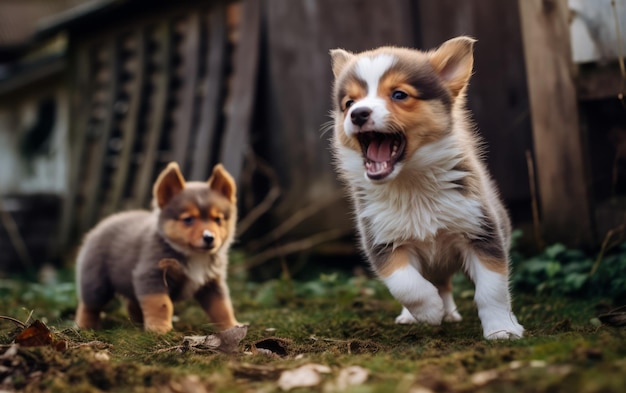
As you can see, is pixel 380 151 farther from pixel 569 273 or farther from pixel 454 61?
pixel 569 273

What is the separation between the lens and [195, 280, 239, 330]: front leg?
487cm

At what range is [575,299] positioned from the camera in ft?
16.5

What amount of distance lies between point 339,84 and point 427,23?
2.77 metres

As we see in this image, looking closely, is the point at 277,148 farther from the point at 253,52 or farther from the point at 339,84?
the point at 339,84

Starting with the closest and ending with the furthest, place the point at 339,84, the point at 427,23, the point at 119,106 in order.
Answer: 1. the point at 339,84
2. the point at 427,23
3. the point at 119,106

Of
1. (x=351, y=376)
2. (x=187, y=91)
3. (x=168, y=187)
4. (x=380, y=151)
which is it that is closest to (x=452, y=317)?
(x=380, y=151)

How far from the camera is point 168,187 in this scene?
4.96 meters

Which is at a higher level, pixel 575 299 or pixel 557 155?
pixel 557 155

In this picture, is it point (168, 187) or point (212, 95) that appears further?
point (212, 95)

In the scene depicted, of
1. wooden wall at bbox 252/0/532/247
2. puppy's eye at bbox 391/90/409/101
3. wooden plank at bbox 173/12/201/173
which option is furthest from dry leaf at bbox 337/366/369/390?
wooden plank at bbox 173/12/201/173

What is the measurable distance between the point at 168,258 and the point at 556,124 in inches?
113

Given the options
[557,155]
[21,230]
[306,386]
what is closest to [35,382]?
[306,386]

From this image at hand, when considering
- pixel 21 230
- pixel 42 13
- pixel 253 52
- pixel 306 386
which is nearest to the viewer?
pixel 306 386

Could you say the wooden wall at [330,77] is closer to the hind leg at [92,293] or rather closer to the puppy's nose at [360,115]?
the puppy's nose at [360,115]
